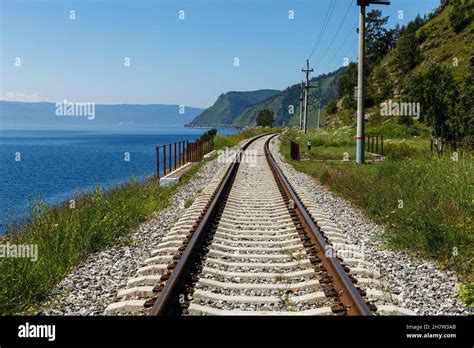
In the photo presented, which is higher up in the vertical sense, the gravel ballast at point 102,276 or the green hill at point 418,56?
the green hill at point 418,56

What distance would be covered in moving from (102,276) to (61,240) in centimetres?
215

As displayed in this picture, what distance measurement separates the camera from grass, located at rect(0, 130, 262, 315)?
551 cm

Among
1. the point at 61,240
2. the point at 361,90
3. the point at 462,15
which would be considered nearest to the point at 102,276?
the point at 61,240

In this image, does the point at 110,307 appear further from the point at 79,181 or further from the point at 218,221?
the point at 79,181

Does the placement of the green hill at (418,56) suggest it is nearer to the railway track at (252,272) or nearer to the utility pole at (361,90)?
the utility pole at (361,90)

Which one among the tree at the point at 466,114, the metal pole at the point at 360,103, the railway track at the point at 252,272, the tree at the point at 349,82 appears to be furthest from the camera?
the tree at the point at 349,82

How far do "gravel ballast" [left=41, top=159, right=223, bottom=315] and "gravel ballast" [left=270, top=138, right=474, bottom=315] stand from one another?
3222 mm

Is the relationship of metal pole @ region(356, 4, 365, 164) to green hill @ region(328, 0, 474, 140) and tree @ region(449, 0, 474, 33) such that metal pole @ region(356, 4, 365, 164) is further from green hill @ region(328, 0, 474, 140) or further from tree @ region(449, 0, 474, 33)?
tree @ region(449, 0, 474, 33)

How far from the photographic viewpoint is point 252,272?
236 inches

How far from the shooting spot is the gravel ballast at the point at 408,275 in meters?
5.03

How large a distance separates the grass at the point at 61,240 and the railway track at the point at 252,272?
3.54 ft

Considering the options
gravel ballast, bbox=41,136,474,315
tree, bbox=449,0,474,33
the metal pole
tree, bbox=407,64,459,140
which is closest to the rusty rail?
gravel ballast, bbox=41,136,474,315

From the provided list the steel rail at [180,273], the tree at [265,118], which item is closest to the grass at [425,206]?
the steel rail at [180,273]

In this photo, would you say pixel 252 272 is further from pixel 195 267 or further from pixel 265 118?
pixel 265 118
